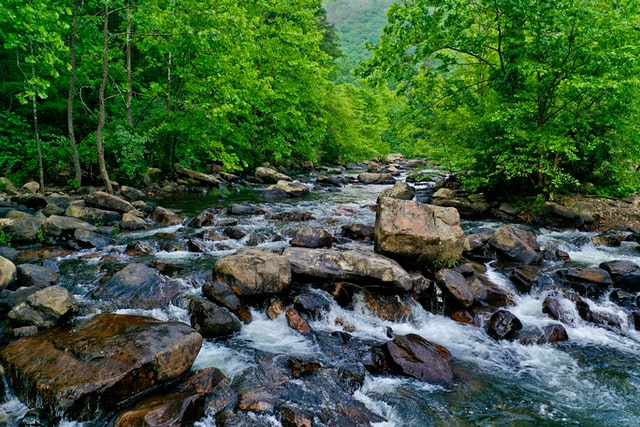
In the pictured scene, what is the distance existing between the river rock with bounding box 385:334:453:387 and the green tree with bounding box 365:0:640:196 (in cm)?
751

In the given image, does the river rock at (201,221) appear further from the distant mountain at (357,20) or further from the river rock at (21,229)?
the distant mountain at (357,20)

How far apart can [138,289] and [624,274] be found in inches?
356

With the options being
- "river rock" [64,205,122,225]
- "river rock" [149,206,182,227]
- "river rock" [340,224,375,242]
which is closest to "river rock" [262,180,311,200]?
"river rock" [149,206,182,227]

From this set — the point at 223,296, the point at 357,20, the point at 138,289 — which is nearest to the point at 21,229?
the point at 138,289

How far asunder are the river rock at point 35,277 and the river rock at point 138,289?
0.82 metres

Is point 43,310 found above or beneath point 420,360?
above

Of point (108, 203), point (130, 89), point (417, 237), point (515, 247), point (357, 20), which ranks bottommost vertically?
point (108, 203)

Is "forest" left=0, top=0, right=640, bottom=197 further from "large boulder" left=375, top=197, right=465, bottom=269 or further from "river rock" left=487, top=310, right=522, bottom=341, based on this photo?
"river rock" left=487, top=310, right=522, bottom=341

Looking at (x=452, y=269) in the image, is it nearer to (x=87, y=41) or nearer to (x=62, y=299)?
(x=62, y=299)

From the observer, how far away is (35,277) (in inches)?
242

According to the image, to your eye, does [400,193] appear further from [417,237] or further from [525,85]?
[417,237]

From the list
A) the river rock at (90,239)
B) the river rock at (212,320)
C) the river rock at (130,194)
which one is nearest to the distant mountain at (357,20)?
the river rock at (130,194)

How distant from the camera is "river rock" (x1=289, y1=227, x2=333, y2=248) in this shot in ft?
28.8

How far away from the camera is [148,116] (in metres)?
16.6
